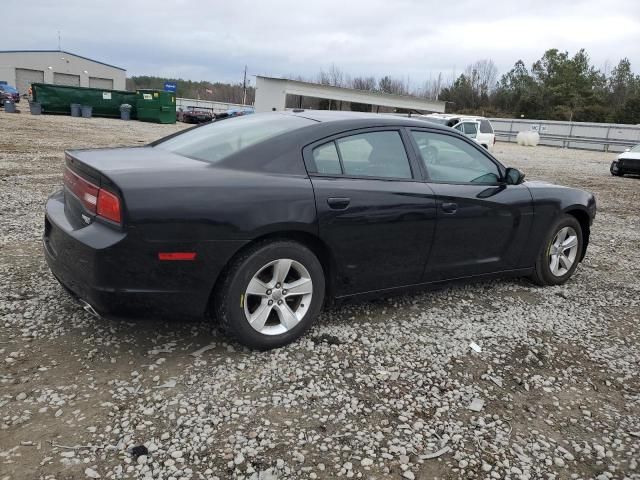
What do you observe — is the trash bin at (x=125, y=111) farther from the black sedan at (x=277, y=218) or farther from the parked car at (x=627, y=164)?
the black sedan at (x=277, y=218)

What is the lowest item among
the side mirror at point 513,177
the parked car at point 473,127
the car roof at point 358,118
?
the side mirror at point 513,177

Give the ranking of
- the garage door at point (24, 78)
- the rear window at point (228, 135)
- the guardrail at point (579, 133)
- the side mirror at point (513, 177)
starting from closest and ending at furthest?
Answer: the rear window at point (228, 135) → the side mirror at point (513, 177) → the guardrail at point (579, 133) → the garage door at point (24, 78)

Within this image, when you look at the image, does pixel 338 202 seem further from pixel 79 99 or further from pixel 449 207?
pixel 79 99

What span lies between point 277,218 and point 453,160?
1.79m

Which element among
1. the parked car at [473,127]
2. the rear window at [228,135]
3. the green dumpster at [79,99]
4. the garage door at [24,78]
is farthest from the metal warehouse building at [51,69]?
the rear window at [228,135]

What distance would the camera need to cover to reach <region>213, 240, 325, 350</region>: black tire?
3.04m

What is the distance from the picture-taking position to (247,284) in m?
3.08

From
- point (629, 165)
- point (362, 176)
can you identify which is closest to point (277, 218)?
point (362, 176)

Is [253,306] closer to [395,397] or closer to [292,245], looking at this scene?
[292,245]

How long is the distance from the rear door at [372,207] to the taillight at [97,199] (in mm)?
1186

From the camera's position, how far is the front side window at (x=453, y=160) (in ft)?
12.9

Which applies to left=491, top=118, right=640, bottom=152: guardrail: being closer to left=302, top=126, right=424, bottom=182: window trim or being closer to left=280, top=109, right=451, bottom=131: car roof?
left=280, top=109, right=451, bottom=131: car roof

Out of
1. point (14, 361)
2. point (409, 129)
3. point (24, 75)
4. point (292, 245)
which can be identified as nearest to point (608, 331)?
point (409, 129)

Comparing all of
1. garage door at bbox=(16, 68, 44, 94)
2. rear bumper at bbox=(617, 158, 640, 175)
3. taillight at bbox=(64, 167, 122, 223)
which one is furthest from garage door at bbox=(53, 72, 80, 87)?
taillight at bbox=(64, 167, 122, 223)
